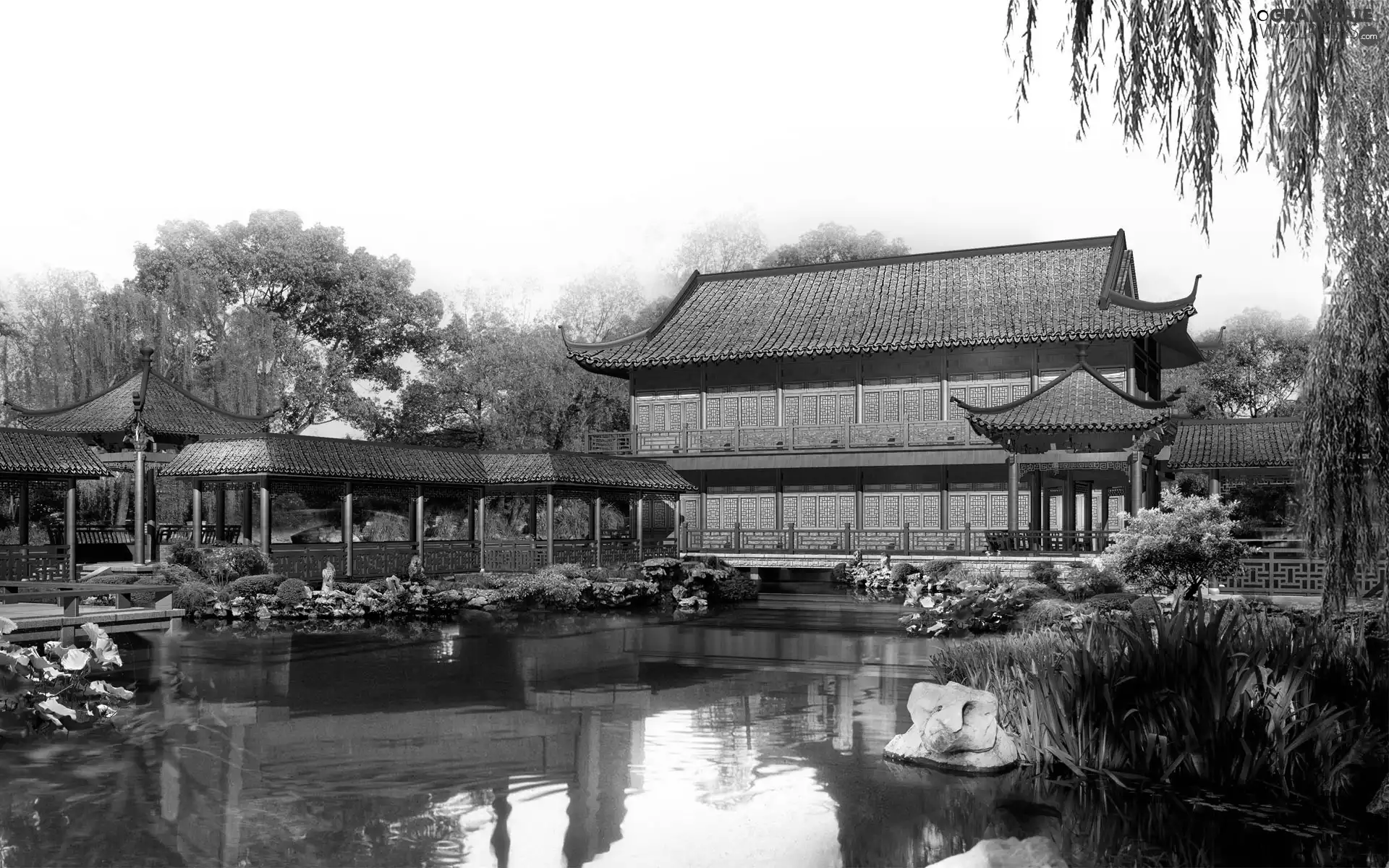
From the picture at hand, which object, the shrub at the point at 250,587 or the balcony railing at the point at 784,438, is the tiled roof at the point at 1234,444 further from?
the shrub at the point at 250,587

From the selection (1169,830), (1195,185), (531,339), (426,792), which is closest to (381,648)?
(426,792)

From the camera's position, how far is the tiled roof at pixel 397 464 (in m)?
24.1

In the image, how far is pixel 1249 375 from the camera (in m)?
45.2

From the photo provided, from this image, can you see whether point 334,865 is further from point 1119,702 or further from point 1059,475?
point 1059,475

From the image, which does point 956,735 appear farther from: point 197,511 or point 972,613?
point 197,511

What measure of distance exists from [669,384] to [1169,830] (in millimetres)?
28333

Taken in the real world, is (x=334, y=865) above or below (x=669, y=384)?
below

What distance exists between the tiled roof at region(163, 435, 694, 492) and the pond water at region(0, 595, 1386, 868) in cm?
982

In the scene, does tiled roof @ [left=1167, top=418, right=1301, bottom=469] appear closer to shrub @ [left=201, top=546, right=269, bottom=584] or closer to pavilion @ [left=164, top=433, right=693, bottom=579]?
pavilion @ [left=164, top=433, right=693, bottom=579]

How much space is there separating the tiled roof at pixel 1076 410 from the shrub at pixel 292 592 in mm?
13404

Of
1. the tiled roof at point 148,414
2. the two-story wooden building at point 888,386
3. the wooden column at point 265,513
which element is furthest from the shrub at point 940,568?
the tiled roof at point 148,414

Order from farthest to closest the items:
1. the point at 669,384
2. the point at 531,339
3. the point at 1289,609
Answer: the point at 531,339 < the point at 669,384 < the point at 1289,609

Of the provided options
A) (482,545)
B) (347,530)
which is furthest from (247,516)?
(482,545)

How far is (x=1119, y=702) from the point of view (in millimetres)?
8797
